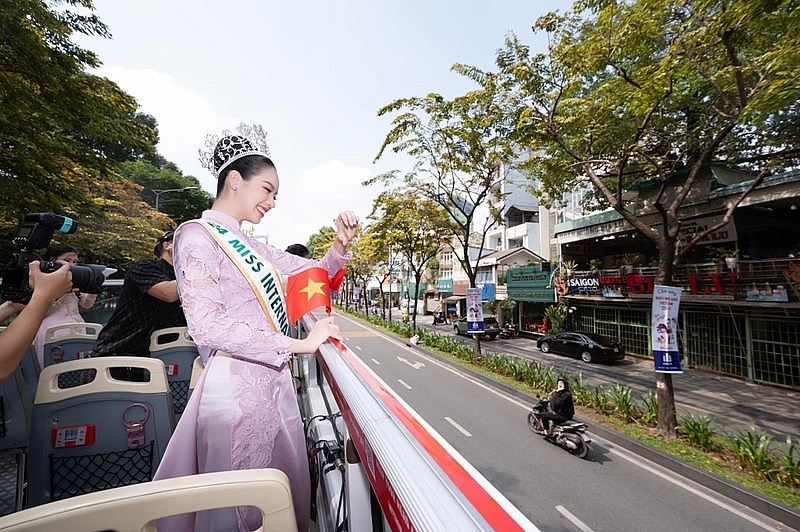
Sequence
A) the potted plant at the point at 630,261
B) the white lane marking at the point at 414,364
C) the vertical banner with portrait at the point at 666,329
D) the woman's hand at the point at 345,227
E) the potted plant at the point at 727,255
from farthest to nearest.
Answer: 1. the potted plant at the point at 630,261
2. the white lane marking at the point at 414,364
3. the potted plant at the point at 727,255
4. the vertical banner with portrait at the point at 666,329
5. the woman's hand at the point at 345,227

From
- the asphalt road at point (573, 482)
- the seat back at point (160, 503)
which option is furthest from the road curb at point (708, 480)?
the seat back at point (160, 503)

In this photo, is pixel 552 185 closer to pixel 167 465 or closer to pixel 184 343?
pixel 184 343

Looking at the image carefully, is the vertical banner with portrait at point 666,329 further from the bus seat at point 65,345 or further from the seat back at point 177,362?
the bus seat at point 65,345

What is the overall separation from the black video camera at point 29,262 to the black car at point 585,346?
16446 millimetres

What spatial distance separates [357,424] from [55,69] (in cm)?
820

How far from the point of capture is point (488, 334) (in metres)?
21.3

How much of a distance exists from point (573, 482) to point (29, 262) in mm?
7151

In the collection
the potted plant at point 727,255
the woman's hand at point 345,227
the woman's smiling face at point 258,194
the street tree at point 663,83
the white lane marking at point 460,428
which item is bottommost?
the white lane marking at point 460,428

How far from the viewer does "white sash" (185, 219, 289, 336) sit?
1424mm

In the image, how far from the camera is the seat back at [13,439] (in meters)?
1.69

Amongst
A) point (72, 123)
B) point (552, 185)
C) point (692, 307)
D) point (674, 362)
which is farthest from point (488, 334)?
point (72, 123)

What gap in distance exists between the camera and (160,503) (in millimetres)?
602

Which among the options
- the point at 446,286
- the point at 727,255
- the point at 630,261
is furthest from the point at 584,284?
the point at 446,286

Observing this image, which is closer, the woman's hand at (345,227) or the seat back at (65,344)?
the woman's hand at (345,227)
